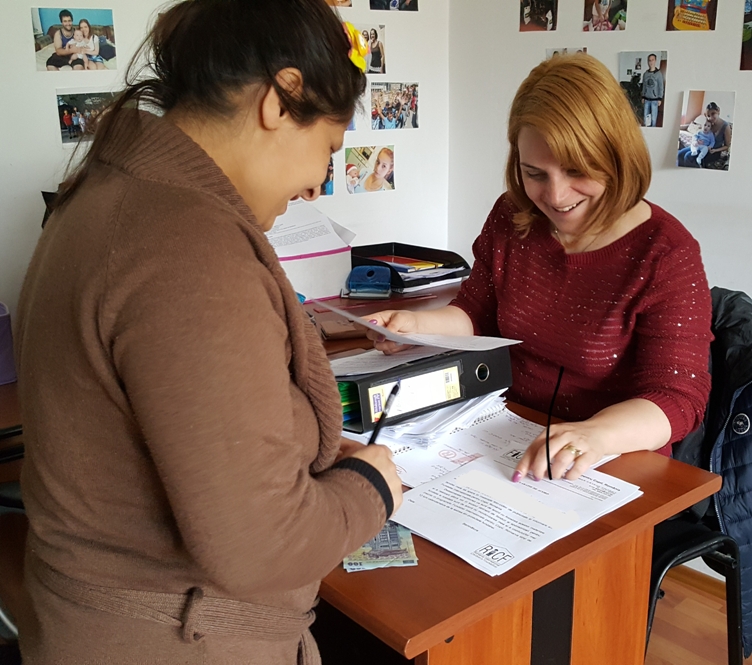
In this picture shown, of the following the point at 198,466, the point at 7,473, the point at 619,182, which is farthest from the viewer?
the point at 7,473

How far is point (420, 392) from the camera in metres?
1.27

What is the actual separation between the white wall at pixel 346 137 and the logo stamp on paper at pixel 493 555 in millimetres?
1318

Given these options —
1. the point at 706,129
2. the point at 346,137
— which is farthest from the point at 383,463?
the point at 346,137

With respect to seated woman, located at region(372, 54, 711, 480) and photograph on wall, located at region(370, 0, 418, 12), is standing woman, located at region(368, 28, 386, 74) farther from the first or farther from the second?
seated woman, located at region(372, 54, 711, 480)

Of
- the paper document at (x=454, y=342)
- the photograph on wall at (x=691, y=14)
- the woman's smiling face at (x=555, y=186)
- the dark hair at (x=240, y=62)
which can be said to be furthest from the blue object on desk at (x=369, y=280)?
the dark hair at (x=240, y=62)

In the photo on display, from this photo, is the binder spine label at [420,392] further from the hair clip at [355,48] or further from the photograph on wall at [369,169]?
the photograph on wall at [369,169]

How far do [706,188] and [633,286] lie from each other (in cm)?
76

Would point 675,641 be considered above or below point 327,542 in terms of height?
below

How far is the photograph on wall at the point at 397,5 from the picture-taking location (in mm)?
2338

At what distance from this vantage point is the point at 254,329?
64 cm

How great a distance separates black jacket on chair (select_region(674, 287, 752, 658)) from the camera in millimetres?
1426

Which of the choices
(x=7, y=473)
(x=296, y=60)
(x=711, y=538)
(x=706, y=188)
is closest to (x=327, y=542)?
(x=296, y=60)

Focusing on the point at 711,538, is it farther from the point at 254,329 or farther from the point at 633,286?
the point at 254,329

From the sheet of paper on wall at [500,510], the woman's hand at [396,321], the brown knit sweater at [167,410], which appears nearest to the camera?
the brown knit sweater at [167,410]
